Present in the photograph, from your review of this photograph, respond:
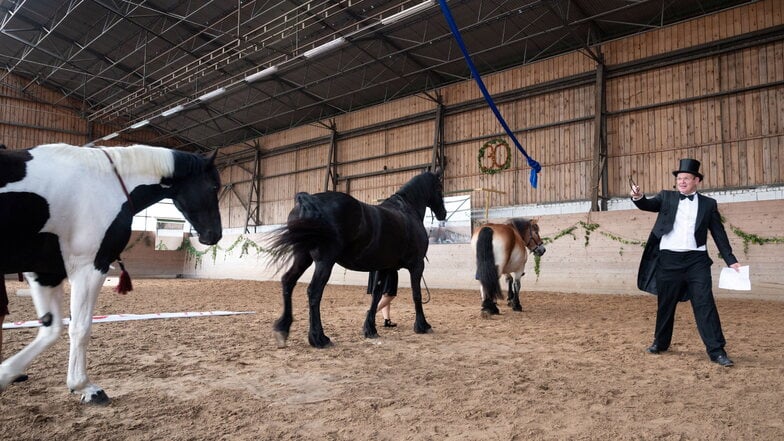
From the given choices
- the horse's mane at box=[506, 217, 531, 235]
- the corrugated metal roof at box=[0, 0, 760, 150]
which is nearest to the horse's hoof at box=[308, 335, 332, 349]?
the horse's mane at box=[506, 217, 531, 235]

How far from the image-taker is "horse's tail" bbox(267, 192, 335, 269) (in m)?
3.80

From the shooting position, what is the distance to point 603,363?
337cm

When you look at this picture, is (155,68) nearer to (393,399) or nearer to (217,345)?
(217,345)

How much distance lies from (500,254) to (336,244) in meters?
3.51

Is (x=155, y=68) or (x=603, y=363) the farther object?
(x=155, y=68)

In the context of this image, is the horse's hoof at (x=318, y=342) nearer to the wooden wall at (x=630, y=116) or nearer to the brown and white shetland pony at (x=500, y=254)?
the brown and white shetland pony at (x=500, y=254)

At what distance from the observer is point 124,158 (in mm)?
2588

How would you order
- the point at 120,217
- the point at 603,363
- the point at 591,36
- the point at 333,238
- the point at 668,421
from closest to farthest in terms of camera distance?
1. the point at 668,421
2. the point at 120,217
3. the point at 603,363
4. the point at 333,238
5. the point at 591,36

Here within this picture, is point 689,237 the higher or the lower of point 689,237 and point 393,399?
the higher

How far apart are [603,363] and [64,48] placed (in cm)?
2203

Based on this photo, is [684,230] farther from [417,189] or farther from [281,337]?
[281,337]

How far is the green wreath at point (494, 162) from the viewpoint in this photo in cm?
1467

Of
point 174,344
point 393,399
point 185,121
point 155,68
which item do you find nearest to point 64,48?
point 155,68

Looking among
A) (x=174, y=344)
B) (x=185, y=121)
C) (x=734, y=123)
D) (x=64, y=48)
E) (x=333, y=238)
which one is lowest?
(x=174, y=344)
